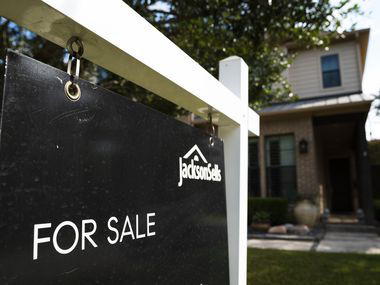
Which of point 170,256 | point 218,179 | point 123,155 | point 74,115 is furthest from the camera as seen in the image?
point 218,179

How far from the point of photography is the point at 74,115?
0.68 meters

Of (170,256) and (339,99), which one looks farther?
(339,99)

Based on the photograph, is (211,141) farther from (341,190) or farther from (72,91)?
(341,190)

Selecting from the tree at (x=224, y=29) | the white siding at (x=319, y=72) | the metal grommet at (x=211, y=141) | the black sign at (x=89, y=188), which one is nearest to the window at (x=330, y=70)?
the white siding at (x=319, y=72)

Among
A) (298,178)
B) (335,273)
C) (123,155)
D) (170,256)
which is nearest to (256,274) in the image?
(335,273)

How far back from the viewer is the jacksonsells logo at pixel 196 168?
106 centimetres

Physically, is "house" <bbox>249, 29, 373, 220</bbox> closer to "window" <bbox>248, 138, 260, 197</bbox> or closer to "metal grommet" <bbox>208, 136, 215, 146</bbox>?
"window" <bbox>248, 138, 260, 197</bbox>

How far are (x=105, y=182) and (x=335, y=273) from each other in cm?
509

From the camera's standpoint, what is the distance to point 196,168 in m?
1.15

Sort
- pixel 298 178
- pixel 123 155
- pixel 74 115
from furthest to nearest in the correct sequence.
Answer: pixel 298 178, pixel 123 155, pixel 74 115

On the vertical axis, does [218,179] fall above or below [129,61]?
below

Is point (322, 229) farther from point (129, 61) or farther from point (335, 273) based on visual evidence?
point (129, 61)

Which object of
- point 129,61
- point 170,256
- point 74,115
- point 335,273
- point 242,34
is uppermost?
point 242,34

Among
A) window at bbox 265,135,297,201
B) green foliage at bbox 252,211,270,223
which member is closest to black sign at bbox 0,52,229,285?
green foliage at bbox 252,211,270,223
